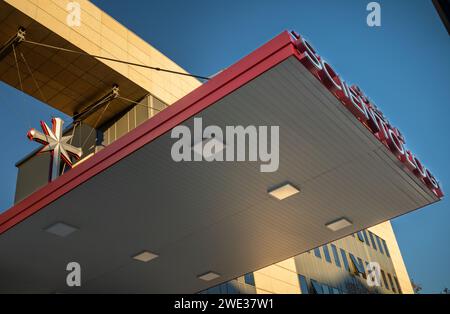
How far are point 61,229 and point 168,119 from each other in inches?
178

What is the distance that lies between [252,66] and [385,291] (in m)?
38.8

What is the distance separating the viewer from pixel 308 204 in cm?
1171

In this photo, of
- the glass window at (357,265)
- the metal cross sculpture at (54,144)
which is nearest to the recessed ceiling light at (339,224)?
the metal cross sculpture at (54,144)

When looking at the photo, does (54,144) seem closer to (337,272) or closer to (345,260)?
(337,272)

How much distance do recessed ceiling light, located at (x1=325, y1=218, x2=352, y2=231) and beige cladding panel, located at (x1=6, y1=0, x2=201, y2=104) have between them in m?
10.0

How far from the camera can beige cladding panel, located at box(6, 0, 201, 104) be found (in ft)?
53.2

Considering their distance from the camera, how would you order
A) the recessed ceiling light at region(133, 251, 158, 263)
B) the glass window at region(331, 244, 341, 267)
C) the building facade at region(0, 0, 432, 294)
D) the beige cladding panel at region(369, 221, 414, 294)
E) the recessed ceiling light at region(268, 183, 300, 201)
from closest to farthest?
the recessed ceiling light at region(268, 183, 300, 201) < the recessed ceiling light at region(133, 251, 158, 263) < the building facade at region(0, 0, 432, 294) < the glass window at region(331, 244, 341, 267) < the beige cladding panel at region(369, 221, 414, 294)

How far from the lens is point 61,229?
11.4m

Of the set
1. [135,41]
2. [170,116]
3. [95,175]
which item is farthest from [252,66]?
[135,41]

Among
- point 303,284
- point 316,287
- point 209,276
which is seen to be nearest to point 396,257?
point 316,287

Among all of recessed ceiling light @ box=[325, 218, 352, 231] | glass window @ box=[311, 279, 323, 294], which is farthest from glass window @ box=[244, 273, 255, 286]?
recessed ceiling light @ box=[325, 218, 352, 231]

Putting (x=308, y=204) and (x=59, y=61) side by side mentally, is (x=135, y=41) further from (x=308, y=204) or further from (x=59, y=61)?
(x=308, y=204)

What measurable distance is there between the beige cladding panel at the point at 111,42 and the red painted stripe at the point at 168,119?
7571mm

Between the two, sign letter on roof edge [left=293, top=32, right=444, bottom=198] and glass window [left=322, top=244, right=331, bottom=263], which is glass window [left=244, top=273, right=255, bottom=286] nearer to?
glass window [left=322, top=244, right=331, bottom=263]
